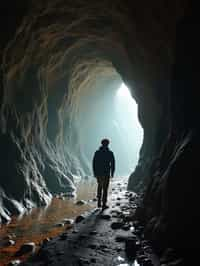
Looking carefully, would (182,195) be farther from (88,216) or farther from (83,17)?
(83,17)

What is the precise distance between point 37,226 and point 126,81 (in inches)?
594

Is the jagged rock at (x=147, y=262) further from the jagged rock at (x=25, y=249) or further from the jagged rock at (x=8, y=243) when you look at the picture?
the jagged rock at (x=8, y=243)

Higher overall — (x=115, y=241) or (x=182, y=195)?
(x=182, y=195)

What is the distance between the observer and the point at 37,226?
32.9 ft

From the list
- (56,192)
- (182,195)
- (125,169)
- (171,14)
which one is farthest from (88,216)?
(125,169)

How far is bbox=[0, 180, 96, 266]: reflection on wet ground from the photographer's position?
7.77 meters

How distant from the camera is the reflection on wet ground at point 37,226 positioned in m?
7.77

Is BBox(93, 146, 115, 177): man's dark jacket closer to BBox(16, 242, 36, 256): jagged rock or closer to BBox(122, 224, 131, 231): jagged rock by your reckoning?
BBox(122, 224, 131, 231): jagged rock

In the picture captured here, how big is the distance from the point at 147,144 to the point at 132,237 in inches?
498

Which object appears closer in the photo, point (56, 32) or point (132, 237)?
point (132, 237)

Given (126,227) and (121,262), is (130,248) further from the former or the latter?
(126,227)

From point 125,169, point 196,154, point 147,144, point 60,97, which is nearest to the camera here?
point 196,154

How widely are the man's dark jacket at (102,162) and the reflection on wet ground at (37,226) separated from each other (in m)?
1.65

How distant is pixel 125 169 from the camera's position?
5903 cm
